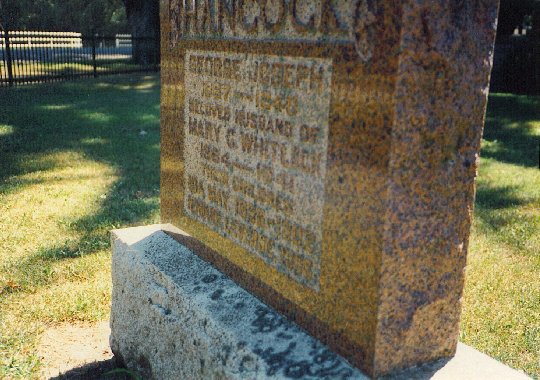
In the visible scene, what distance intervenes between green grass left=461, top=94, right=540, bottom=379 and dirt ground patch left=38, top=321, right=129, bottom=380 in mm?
1935

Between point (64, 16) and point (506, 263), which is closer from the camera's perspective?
point (506, 263)

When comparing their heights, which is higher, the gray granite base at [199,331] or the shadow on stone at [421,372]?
the shadow on stone at [421,372]

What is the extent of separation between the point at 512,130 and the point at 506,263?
20.7 ft

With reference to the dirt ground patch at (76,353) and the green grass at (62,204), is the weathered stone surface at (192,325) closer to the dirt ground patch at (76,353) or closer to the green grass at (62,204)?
the dirt ground patch at (76,353)

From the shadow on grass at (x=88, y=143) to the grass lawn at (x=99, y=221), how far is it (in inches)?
0.6

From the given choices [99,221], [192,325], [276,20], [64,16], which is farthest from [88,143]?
[64,16]

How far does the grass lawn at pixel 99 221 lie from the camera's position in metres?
3.26

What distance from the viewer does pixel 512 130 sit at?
977cm

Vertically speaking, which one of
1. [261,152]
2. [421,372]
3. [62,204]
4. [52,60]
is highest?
[261,152]

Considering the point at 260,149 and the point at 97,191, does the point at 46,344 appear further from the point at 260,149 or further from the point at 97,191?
the point at 97,191

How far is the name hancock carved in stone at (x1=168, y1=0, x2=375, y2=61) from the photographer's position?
5.50 ft

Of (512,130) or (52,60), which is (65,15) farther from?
(512,130)

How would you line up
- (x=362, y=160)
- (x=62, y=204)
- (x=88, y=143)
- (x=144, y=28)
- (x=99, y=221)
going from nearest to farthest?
(x=362, y=160) < (x=99, y=221) < (x=62, y=204) < (x=88, y=143) < (x=144, y=28)

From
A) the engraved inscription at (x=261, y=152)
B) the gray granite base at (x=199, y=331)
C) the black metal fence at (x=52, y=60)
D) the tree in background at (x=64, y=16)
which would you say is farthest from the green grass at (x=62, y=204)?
the tree in background at (x=64, y=16)
